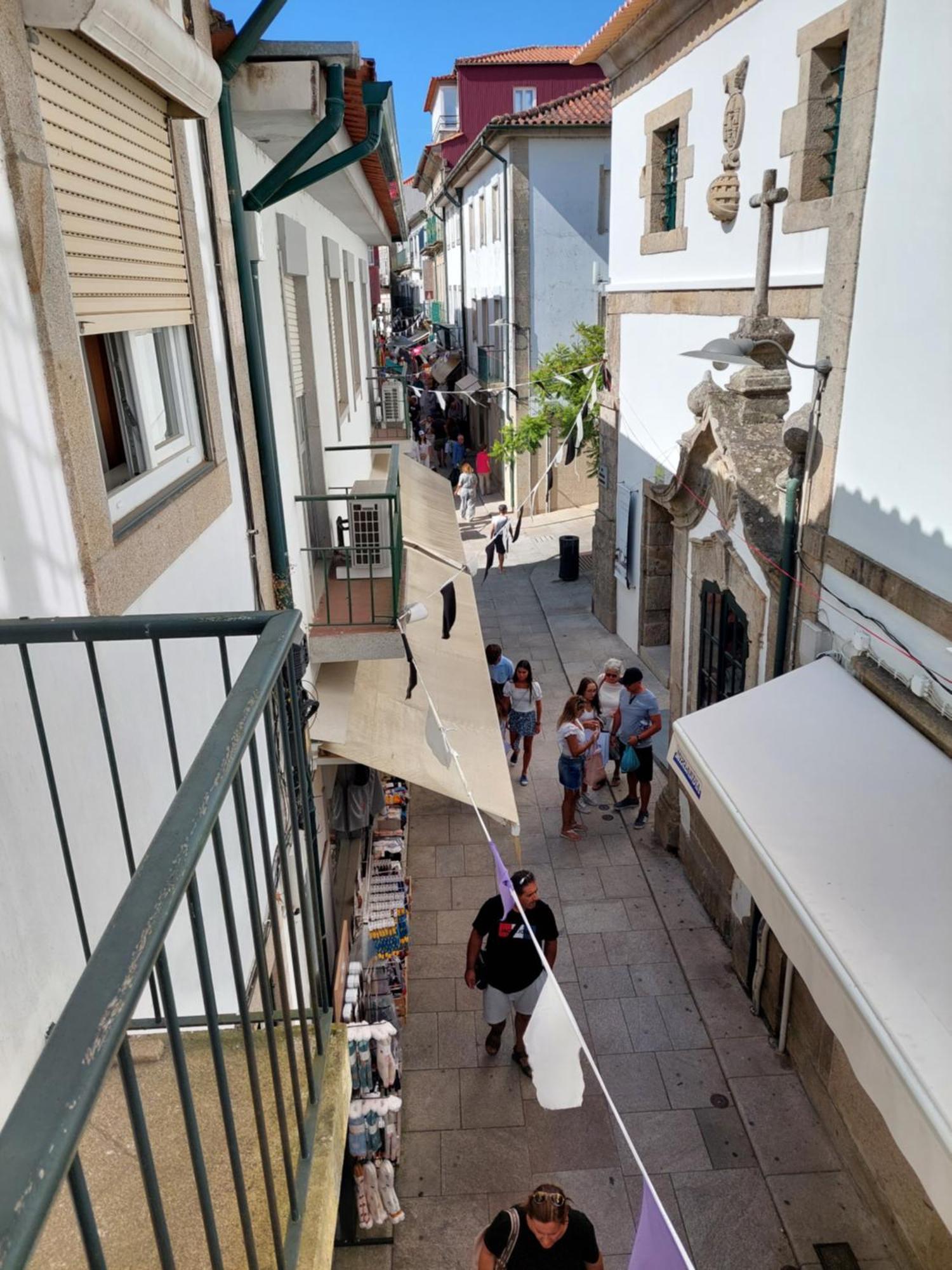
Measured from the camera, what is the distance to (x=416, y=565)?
374 inches

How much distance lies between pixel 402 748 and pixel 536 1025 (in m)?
3.02

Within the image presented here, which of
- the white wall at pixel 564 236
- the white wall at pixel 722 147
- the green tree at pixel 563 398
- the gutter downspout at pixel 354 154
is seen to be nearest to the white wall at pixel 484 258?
the white wall at pixel 564 236

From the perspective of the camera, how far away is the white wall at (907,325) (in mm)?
4938

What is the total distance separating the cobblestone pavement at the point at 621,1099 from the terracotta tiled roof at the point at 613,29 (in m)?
9.62

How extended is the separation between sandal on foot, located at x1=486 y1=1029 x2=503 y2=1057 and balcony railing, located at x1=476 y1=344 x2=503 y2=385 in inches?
780

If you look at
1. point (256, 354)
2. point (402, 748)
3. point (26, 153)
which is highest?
point (26, 153)

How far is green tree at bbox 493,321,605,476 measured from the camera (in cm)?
1772

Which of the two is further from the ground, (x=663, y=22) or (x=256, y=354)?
(x=663, y=22)

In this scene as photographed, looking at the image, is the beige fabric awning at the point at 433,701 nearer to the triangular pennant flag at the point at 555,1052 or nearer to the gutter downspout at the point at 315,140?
the triangular pennant flag at the point at 555,1052

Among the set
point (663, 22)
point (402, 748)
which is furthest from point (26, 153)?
point (663, 22)

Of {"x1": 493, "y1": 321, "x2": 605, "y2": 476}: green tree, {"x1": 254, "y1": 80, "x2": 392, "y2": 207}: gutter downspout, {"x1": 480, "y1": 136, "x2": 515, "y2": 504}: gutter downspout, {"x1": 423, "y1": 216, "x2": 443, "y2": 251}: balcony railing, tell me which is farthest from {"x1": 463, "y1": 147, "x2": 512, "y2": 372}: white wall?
Answer: {"x1": 254, "y1": 80, "x2": 392, "y2": 207}: gutter downspout

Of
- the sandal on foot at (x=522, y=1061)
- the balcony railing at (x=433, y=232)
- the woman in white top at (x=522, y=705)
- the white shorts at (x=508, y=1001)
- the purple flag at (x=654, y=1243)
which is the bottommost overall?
the sandal on foot at (x=522, y=1061)

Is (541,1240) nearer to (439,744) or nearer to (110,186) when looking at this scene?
(439,744)

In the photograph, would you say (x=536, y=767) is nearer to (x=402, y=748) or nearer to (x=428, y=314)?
(x=402, y=748)
